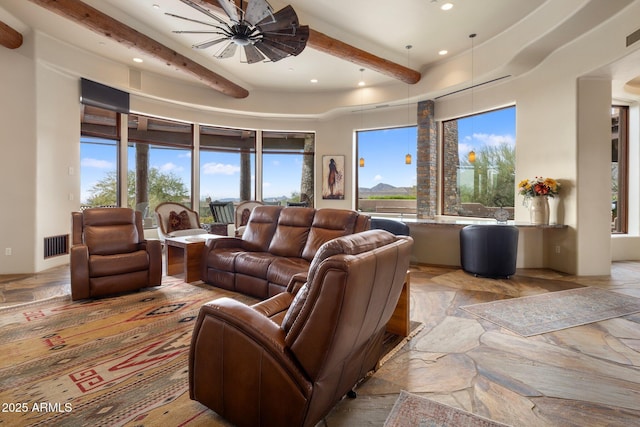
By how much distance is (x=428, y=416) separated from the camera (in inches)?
69.2

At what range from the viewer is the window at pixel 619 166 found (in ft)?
19.9

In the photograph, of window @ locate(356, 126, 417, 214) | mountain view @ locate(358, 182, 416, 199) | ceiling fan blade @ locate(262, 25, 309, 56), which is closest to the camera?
ceiling fan blade @ locate(262, 25, 309, 56)

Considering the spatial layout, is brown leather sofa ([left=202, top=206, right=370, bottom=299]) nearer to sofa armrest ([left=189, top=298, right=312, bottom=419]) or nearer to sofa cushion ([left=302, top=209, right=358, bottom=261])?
sofa cushion ([left=302, top=209, right=358, bottom=261])

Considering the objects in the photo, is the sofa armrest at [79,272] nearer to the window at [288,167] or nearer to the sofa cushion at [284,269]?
the sofa cushion at [284,269]

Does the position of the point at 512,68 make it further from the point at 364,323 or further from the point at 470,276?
the point at 364,323

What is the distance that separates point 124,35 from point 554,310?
6.40 metres

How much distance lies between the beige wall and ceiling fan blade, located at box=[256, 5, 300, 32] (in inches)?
154

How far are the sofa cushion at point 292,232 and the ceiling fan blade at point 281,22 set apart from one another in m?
2.04

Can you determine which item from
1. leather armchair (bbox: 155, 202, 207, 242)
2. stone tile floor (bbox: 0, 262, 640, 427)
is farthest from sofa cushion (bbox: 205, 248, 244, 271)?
stone tile floor (bbox: 0, 262, 640, 427)

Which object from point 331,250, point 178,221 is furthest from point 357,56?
point 331,250

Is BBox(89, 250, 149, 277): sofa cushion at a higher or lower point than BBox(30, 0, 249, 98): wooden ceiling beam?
lower

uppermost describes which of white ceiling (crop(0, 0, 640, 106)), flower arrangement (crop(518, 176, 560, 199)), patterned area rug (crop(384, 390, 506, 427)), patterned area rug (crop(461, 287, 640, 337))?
white ceiling (crop(0, 0, 640, 106))

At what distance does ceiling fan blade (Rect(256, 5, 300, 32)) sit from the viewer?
10.1 ft

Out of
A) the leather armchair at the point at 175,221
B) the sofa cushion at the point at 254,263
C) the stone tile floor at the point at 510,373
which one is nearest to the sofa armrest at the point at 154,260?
the sofa cushion at the point at 254,263
